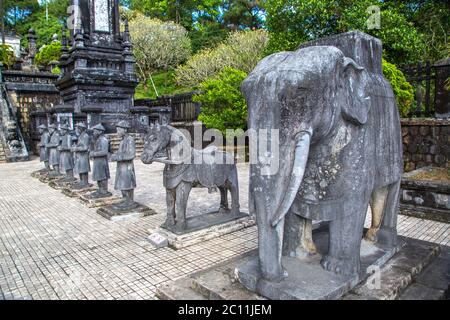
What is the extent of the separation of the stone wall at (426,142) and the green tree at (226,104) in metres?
5.08

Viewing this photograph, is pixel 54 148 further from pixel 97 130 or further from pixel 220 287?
pixel 220 287

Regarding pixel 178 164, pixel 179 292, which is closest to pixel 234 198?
pixel 178 164

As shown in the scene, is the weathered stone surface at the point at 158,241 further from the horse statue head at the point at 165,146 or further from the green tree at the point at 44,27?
the green tree at the point at 44,27

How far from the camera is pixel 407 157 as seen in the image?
8.78 metres

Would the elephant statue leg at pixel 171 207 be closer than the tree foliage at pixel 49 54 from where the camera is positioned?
Yes

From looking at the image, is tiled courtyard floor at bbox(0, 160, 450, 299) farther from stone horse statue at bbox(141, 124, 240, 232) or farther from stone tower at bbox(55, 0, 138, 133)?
stone tower at bbox(55, 0, 138, 133)

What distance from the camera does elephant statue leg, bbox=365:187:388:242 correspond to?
3.51 meters

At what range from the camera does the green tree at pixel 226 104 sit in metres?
12.0

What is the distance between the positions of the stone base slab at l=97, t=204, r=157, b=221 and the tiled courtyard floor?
0.13m

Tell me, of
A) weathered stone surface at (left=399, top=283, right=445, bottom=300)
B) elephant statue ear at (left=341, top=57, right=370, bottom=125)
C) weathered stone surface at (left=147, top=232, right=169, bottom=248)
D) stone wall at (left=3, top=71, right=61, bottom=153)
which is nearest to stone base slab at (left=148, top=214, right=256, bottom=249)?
weathered stone surface at (left=147, top=232, right=169, bottom=248)

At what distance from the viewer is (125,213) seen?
6395 millimetres

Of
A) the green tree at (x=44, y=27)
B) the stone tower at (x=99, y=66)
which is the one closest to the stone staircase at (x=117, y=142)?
the stone tower at (x=99, y=66)

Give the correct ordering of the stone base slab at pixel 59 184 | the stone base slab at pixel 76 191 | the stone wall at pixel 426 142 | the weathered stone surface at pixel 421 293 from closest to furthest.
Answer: the weathered stone surface at pixel 421 293
the stone wall at pixel 426 142
the stone base slab at pixel 76 191
the stone base slab at pixel 59 184
